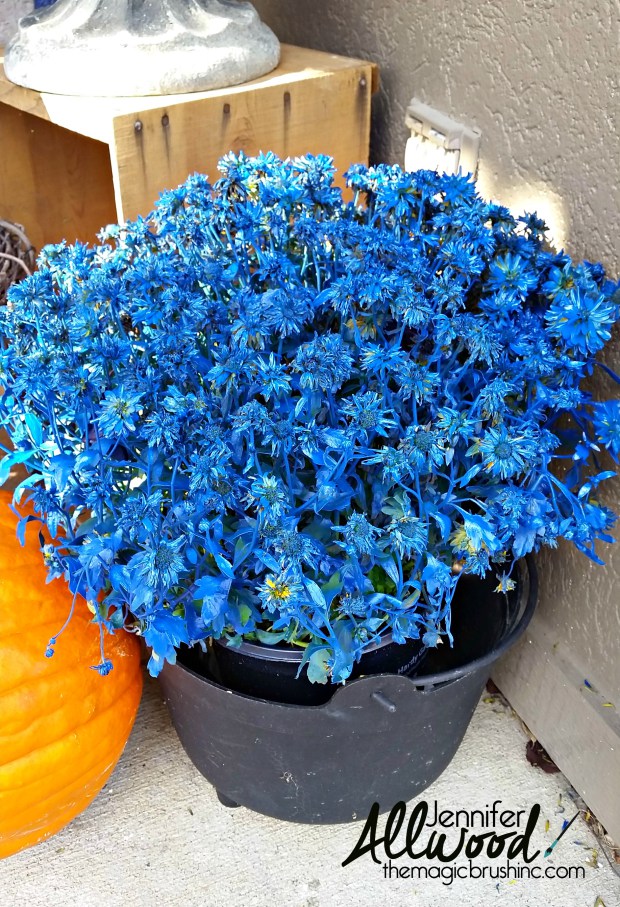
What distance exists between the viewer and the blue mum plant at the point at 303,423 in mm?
1052

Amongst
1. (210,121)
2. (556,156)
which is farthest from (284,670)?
(210,121)

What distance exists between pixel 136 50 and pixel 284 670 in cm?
130

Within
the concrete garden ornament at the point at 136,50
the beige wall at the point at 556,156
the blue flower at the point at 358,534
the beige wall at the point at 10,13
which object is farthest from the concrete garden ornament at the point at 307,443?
the beige wall at the point at 10,13

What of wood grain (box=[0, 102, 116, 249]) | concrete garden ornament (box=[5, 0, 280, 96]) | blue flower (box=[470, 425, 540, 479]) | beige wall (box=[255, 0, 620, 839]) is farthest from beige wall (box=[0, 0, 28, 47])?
blue flower (box=[470, 425, 540, 479])

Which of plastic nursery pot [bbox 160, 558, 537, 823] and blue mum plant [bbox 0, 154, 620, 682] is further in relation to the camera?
plastic nursery pot [bbox 160, 558, 537, 823]

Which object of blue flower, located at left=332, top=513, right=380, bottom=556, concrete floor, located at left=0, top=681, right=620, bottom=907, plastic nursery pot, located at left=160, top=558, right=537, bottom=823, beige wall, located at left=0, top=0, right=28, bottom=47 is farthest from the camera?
beige wall, located at left=0, top=0, right=28, bottom=47

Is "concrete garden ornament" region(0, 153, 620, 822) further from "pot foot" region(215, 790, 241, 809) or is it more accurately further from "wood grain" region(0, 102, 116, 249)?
"wood grain" region(0, 102, 116, 249)

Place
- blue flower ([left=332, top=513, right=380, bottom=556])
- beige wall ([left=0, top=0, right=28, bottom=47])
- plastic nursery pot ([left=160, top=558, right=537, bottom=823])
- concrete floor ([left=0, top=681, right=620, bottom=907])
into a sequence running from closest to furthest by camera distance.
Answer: blue flower ([left=332, top=513, right=380, bottom=556]) < plastic nursery pot ([left=160, top=558, right=537, bottom=823]) < concrete floor ([left=0, top=681, right=620, bottom=907]) < beige wall ([left=0, top=0, right=28, bottom=47])

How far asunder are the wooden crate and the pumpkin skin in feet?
2.55

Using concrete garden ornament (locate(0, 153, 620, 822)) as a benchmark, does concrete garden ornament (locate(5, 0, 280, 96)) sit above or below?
above

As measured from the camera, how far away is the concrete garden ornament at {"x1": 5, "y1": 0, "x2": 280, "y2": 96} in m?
1.74

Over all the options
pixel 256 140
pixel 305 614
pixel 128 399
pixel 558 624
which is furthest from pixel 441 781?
pixel 256 140

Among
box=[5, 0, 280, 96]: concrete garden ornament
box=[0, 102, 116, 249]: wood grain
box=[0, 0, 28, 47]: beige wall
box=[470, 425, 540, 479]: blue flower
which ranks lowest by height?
box=[0, 102, 116, 249]: wood grain

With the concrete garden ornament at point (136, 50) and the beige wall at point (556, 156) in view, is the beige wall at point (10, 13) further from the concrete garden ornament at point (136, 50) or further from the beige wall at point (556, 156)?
the beige wall at point (556, 156)
